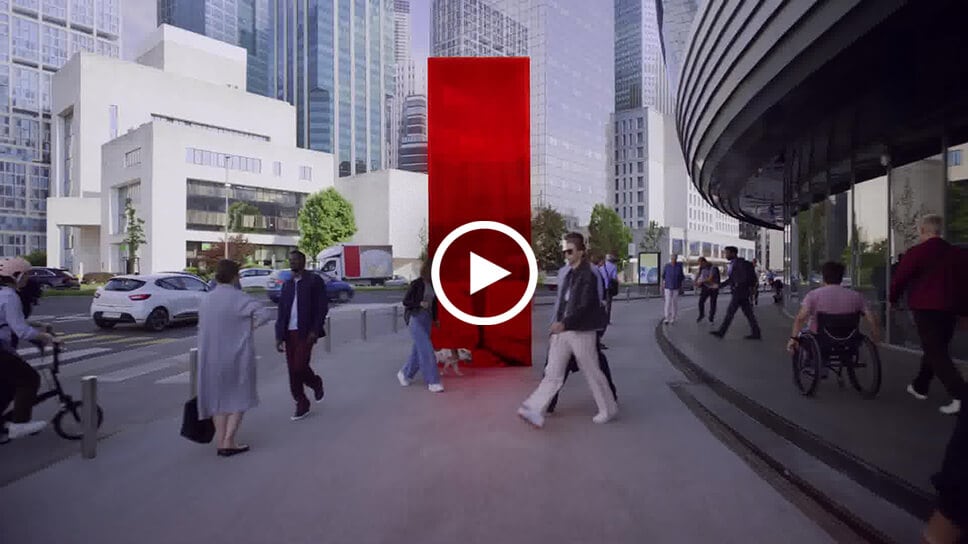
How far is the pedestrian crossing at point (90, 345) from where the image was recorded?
12156mm

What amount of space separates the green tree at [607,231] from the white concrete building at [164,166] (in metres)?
32.6

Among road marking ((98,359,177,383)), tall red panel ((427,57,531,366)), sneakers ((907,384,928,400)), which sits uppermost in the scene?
tall red panel ((427,57,531,366))

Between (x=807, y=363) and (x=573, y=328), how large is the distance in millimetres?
3027

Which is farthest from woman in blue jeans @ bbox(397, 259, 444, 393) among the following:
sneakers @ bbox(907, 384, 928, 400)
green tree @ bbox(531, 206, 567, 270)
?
green tree @ bbox(531, 206, 567, 270)

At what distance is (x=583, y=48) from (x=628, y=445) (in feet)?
400

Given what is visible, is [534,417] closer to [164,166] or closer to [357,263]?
[357,263]

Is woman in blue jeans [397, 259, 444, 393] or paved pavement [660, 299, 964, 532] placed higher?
woman in blue jeans [397, 259, 444, 393]

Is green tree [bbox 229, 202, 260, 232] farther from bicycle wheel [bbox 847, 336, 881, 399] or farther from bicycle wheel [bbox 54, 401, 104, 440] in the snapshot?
bicycle wheel [bbox 847, 336, 881, 399]

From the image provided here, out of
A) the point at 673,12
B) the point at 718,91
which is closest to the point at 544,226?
the point at 673,12

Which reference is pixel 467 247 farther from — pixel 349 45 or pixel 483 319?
pixel 349 45

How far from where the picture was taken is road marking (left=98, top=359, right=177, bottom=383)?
1006 centimetres

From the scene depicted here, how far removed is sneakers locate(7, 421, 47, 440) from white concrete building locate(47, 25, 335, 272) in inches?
2173

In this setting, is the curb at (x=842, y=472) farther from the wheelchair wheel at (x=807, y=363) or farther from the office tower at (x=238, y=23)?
the office tower at (x=238, y=23)

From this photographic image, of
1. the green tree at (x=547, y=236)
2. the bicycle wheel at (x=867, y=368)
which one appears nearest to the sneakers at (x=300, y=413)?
the bicycle wheel at (x=867, y=368)
